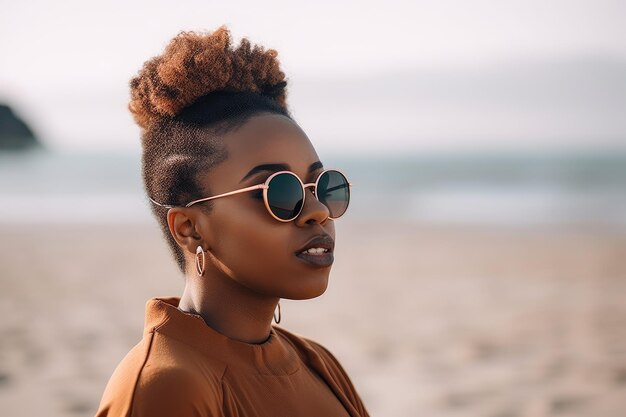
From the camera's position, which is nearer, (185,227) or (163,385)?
(163,385)

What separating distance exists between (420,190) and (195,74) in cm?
2657

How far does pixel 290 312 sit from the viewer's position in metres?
9.02

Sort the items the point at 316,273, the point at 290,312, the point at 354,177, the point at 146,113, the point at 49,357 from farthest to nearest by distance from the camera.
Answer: the point at 354,177
the point at 290,312
the point at 49,357
the point at 146,113
the point at 316,273

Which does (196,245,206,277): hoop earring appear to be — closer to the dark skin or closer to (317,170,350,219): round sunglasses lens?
the dark skin

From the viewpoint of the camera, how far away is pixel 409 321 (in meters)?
8.57

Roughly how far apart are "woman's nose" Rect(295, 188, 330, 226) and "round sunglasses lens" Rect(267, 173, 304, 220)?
2 centimetres

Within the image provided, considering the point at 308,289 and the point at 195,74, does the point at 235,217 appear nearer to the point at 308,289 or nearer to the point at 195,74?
the point at 308,289

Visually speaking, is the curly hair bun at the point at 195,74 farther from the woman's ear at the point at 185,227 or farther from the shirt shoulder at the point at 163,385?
the shirt shoulder at the point at 163,385

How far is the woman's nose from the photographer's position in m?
2.19

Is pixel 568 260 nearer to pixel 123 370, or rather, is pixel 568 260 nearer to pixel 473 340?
pixel 473 340

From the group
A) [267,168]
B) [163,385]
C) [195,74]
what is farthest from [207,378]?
[195,74]

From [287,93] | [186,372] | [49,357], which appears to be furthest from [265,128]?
[49,357]

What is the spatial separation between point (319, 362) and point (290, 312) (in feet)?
21.8

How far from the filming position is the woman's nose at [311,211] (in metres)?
2.19
